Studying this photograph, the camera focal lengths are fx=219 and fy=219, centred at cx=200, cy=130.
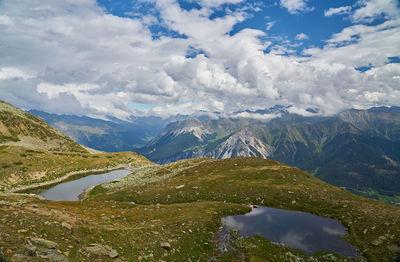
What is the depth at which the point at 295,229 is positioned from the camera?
3538cm

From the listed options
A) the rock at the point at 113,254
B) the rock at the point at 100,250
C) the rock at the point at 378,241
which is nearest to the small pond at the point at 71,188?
the rock at the point at 100,250

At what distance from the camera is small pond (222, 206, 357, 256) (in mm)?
30000

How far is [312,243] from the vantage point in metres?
30.8

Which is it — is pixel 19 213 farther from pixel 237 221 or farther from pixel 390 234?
pixel 390 234

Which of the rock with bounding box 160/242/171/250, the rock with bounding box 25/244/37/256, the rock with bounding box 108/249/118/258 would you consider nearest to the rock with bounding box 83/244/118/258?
the rock with bounding box 108/249/118/258

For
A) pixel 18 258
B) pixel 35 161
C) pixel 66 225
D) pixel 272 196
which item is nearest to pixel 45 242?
pixel 18 258

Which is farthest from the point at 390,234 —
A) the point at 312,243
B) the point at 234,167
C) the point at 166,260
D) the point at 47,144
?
the point at 47,144

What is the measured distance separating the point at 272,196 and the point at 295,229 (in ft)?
47.4

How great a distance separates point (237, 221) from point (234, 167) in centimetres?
3669

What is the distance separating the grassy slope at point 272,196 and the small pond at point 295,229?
1931 mm

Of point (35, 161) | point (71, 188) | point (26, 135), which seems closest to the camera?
point (71, 188)

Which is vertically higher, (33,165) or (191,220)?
(33,165)

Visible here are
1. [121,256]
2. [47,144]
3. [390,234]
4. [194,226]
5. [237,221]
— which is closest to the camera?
[121,256]

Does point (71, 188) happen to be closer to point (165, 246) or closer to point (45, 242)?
point (165, 246)
